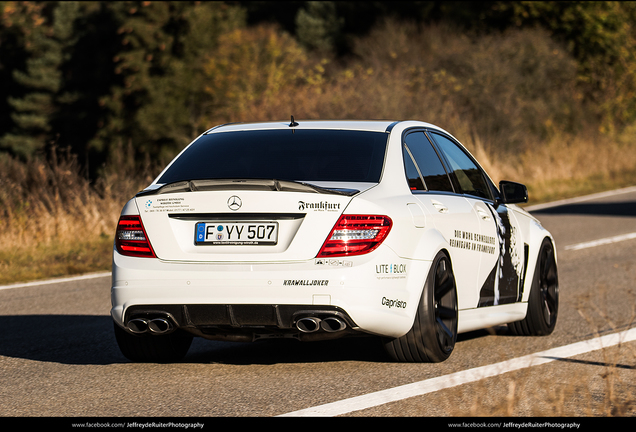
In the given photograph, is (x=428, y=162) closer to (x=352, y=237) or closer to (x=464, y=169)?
(x=464, y=169)

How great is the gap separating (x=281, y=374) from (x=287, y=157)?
1382mm

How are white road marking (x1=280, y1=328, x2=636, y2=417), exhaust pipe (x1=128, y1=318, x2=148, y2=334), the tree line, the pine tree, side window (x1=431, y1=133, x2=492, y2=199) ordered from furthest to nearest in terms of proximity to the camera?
the pine tree, the tree line, side window (x1=431, y1=133, x2=492, y2=199), exhaust pipe (x1=128, y1=318, x2=148, y2=334), white road marking (x1=280, y1=328, x2=636, y2=417)

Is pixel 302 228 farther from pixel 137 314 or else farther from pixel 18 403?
→ pixel 18 403

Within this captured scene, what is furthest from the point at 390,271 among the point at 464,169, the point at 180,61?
the point at 180,61

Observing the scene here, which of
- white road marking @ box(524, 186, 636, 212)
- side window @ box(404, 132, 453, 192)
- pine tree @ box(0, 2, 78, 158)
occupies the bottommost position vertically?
pine tree @ box(0, 2, 78, 158)

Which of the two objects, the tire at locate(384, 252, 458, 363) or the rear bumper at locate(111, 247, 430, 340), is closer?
the rear bumper at locate(111, 247, 430, 340)

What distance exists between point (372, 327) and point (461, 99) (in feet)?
81.9

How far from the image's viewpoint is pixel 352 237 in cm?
548

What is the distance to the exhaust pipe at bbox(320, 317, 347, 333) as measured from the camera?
5.52 metres

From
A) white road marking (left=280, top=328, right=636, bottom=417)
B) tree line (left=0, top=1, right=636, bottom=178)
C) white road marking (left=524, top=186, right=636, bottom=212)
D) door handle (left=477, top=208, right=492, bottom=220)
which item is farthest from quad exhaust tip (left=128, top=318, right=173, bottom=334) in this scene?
tree line (left=0, top=1, right=636, bottom=178)

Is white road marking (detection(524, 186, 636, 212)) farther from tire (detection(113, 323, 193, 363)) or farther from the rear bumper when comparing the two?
the rear bumper

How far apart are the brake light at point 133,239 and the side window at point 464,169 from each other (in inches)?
94.8

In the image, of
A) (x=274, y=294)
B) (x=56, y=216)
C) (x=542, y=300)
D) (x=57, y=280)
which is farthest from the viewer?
(x=56, y=216)

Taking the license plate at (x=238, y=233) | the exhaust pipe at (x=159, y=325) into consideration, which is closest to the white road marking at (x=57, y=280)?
the exhaust pipe at (x=159, y=325)
